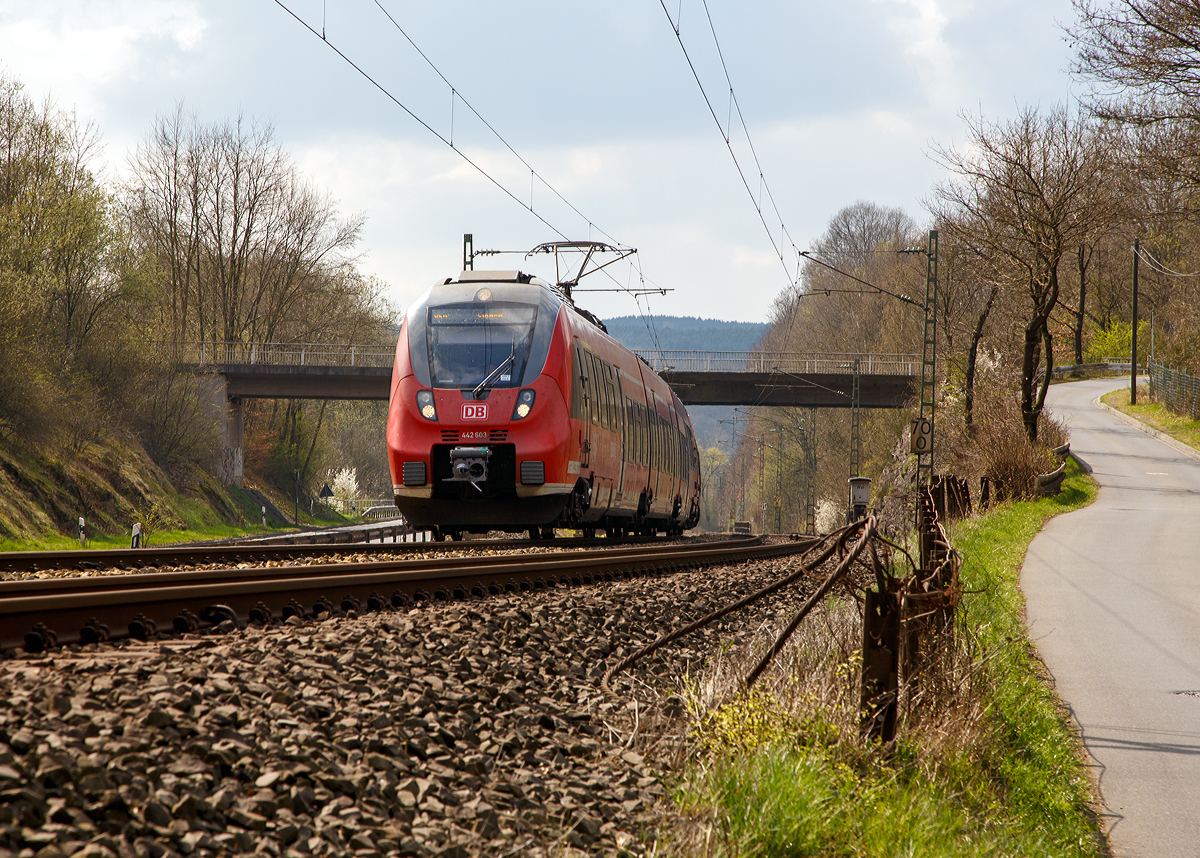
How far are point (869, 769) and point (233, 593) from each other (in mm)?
3911

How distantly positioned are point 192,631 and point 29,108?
3223 centimetres

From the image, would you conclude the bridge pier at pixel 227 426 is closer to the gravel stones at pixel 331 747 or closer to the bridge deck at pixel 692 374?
the bridge deck at pixel 692 374

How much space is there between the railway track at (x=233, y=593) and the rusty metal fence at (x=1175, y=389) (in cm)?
4312

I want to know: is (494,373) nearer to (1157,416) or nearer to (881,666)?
(881,666)

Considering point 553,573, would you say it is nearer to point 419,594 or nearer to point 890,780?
point 419,594

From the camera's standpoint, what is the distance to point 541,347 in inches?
593

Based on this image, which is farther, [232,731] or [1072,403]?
[1072,403]

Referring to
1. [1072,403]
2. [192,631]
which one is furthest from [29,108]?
[1072,403]

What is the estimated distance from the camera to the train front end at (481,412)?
1470 centimetres

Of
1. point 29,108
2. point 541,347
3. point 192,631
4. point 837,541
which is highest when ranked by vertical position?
point 29,108

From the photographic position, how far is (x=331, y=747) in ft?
13.8

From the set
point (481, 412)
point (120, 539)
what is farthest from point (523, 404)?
point (120, 539)

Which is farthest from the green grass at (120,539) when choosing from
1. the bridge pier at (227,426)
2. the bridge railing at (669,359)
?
the bridge railing at (669,359)

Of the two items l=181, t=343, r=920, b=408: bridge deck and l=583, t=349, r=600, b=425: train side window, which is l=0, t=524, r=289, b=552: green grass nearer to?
l=181, t=343, r=920, b=408: bridge deck
